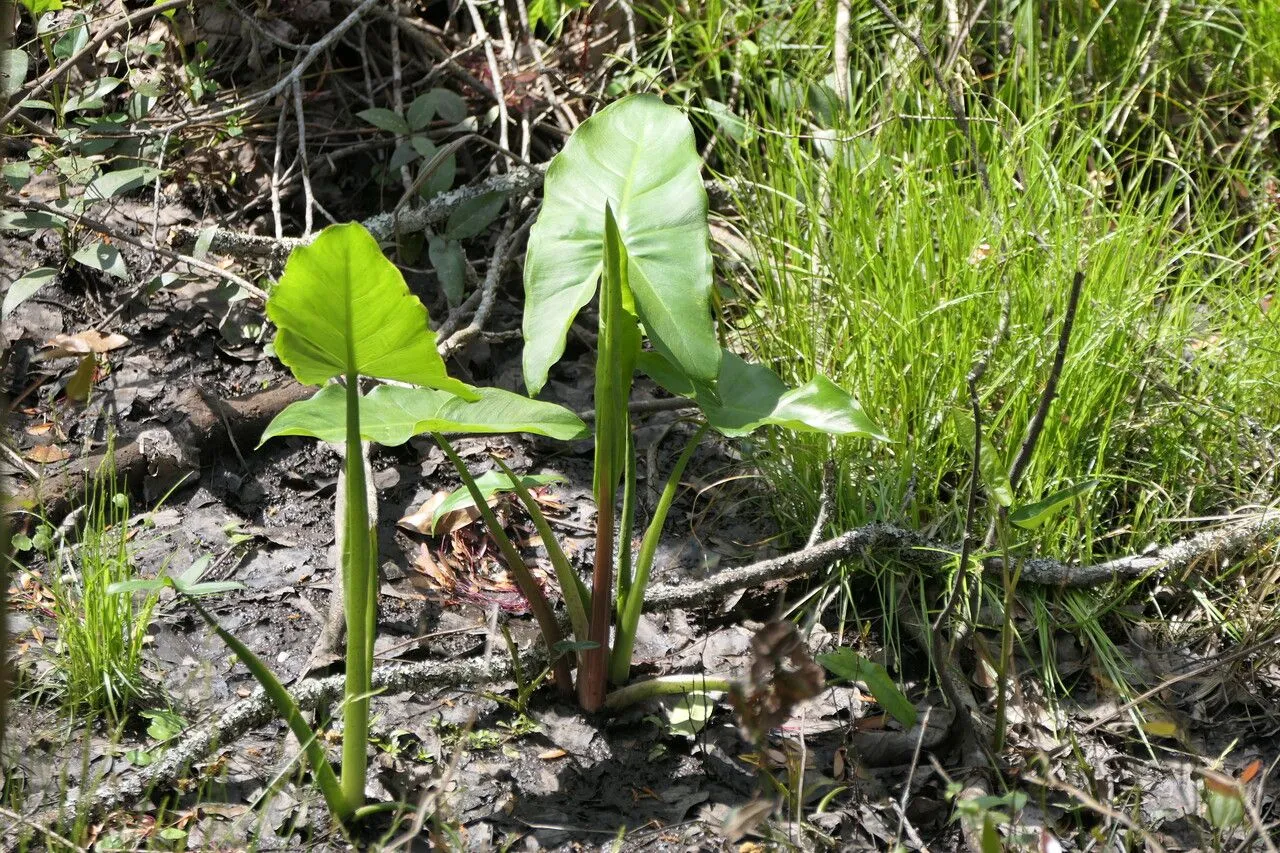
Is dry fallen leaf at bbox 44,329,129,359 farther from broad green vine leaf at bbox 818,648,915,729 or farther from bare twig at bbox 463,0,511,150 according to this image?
broad green vine leaf at bbox 818,648,915,729

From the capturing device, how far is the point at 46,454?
7.23 ft

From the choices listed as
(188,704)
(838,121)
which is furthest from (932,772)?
(838,121)

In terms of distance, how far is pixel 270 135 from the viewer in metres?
2.92

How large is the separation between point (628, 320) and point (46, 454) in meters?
1.30

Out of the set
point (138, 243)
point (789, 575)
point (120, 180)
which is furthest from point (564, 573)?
point (120, 180)

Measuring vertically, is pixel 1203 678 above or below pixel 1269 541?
below

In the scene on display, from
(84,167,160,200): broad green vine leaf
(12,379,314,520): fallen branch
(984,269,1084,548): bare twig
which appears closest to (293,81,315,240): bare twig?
(84,167,160,200): broad green vine leaf

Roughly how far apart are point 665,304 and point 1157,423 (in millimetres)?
1122

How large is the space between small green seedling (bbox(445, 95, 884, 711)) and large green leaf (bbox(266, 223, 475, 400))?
22 cm

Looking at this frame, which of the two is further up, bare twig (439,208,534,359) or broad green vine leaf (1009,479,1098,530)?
broad green vine leaf (1009,479,1098,530)

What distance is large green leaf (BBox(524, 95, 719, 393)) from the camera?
1604 millimetres

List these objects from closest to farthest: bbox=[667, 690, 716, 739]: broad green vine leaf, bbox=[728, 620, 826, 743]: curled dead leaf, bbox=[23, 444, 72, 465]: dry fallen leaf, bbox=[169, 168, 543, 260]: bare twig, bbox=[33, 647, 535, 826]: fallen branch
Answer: bbox=[728, 620, 826, 743]: curled dead leaf, bbox=[33, 647, 535, 826]: fallen branch, bbox=[667, 690, 716, 739]: broad green vine leaf, bbox=[23, 444, 72, 465]: dry fallen leaf, bbox=[169, 168, 543, 260]: bare twig

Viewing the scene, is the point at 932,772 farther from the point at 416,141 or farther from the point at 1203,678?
the point at 416,141

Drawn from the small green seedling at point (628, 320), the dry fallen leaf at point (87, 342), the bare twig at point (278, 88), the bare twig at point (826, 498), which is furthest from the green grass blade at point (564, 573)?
the bare twig at point (278, 88)
